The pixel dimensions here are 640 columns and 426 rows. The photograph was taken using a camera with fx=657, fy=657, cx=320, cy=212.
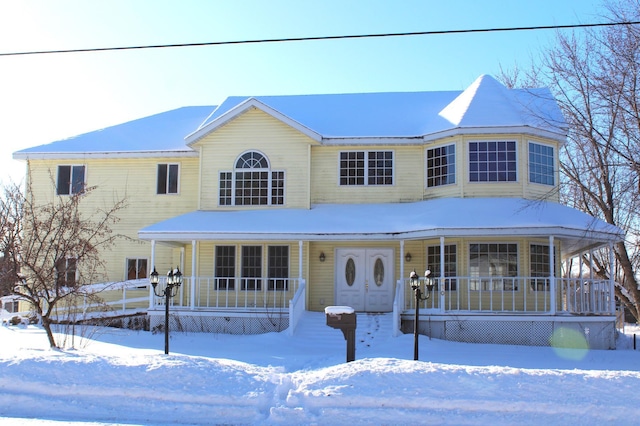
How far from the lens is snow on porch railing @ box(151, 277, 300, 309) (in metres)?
20.0

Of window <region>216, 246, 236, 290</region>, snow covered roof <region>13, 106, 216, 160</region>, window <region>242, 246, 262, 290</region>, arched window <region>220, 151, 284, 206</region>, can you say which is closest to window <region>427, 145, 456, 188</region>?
arched window <region>220, 151, 284, 206</region>

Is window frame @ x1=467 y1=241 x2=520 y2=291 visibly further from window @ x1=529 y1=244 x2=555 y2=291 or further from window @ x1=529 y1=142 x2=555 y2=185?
window @ x1=529 y1=142 x2=555 y2=185

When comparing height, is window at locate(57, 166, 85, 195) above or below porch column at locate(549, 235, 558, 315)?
above

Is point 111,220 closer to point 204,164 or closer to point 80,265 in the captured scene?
point 80,265

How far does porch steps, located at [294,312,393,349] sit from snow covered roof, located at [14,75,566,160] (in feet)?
18.9

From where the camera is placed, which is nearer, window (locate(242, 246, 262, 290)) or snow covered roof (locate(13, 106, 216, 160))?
window (locate(242, 246, 262, 290))

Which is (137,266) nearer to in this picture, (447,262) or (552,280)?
(447,262)

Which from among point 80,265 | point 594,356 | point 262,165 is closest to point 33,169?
point 80,265

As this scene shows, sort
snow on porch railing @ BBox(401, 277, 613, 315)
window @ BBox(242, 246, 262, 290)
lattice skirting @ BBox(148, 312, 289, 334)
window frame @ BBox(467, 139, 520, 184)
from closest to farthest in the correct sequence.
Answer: snow on porch railing @ BBox(401, 277, 613, 315) < lattice skirting @ BBox(148, 312, 289, 334) < window frame @ BBox(467, 139, 520, 184) < window @ BBox(242, 246, 262, 290)

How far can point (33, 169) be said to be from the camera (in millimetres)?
23141

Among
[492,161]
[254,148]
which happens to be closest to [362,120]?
[254,148]

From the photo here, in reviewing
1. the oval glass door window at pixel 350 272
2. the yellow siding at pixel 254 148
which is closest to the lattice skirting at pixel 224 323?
the oval glass door window at pixel 350 272

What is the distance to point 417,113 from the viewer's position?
Result: 2297 cm

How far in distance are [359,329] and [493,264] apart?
4.53 meters
